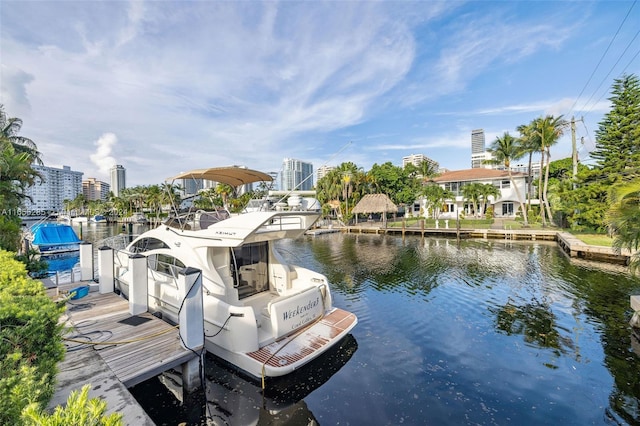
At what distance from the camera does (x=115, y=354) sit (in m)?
4.82

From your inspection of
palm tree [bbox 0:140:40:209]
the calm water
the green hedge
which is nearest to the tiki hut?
the calm water

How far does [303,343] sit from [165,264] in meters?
4.18

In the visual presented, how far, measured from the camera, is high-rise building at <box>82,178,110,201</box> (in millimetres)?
159738

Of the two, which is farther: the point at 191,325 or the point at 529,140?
the point at 529,140

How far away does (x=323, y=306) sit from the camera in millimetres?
7176

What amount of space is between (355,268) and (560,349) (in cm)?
969

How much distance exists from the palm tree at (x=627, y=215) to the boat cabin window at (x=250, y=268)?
26.2 feet

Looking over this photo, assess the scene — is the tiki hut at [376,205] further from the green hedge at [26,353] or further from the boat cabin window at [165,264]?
the green hedge at [26,353]

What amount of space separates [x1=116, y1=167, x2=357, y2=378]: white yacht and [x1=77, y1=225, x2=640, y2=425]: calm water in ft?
2.18

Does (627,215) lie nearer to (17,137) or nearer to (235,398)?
(235,398)

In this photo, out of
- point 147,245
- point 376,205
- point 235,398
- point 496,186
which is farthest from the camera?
point 496,186

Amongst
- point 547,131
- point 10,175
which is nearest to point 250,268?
point 10,175

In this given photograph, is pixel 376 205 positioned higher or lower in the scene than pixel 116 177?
lower

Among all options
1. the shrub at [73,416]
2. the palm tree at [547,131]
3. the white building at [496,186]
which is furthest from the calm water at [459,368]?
the white building at [496,186]
